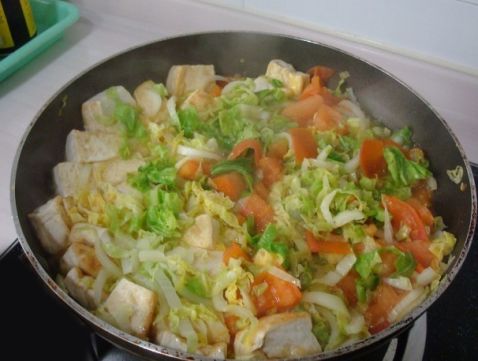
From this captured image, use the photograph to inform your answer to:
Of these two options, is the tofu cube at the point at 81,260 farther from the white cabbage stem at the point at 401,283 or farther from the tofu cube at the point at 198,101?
the white cabbage stem at the point at 401,283

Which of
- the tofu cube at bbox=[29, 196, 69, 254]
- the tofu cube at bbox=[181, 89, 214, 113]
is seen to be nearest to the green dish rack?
the tofu cube at bbox=[181, 89, 214, 113]

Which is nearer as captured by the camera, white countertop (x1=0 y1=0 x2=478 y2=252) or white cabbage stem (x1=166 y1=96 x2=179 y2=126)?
white cabbage stem (x1=166 y1=96 x2=179 y2=126)

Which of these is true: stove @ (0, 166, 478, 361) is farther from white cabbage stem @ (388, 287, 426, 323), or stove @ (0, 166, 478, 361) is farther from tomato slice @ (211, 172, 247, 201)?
tomato slice @ (211, 172, 247, 201)

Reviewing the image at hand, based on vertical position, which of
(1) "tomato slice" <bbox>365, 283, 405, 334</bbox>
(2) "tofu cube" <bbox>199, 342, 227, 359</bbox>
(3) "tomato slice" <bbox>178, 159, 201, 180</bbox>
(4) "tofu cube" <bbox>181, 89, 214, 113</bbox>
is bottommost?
(1) "tomato slice" <bbox>365, 283, 405, 334</bbox>

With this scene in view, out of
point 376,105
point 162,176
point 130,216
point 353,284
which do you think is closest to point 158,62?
point 162,176

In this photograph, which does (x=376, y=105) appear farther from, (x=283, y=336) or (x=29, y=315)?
(x=29, y=315)

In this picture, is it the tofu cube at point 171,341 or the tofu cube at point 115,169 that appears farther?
the tofu cube at point 115,169

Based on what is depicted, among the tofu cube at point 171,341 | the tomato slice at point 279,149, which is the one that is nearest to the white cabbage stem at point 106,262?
the tofu cube at point 171,341
